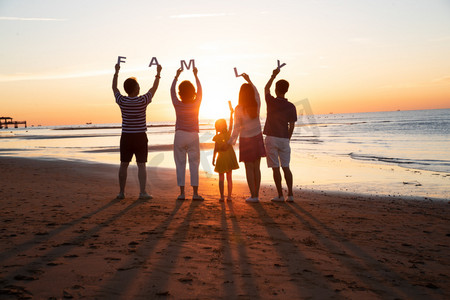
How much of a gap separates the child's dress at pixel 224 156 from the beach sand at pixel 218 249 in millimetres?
639

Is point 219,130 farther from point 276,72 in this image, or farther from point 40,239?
point 40,239

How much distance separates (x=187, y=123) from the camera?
668 cm

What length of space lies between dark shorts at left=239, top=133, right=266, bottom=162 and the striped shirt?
1777 mm

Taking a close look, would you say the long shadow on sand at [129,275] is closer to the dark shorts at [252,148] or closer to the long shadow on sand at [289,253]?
the long shadow on sand at [289,253]

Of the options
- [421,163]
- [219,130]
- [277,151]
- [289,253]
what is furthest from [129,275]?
[421,163]

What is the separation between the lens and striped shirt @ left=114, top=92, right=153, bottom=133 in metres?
6.56

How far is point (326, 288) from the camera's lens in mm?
3057

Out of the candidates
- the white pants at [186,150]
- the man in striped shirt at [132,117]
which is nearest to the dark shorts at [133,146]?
the man in striped shirt at [132,117]

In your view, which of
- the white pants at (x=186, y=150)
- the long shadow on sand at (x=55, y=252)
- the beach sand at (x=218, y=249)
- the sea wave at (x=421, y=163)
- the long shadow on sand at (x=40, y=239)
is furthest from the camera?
the sea wave at (x=421, y=163)

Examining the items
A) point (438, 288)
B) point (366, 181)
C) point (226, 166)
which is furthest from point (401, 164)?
point (438, 288)

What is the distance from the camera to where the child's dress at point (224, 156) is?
6.89 metres

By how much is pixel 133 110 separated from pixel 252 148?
7.07ft

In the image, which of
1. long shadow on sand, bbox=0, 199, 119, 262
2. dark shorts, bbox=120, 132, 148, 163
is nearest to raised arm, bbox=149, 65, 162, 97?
dark shorts, bbox=120, 132, 148, 163

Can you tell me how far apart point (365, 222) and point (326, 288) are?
265 centimetres
